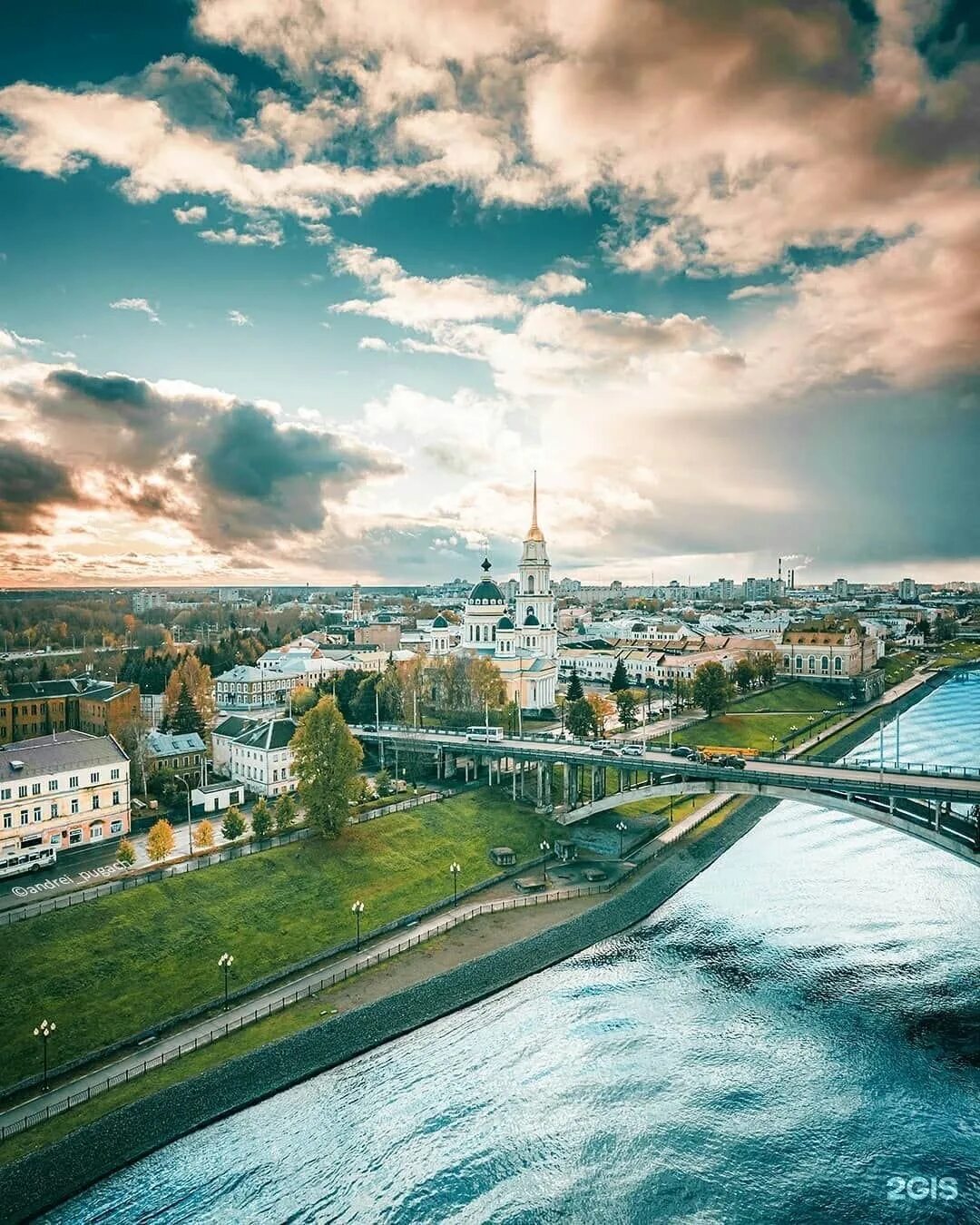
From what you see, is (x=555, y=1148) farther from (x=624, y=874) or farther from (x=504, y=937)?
(x=624, y=874)

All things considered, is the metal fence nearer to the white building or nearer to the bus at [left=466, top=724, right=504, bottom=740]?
the bus at [left=466, top=724, right=504, bottom=740]

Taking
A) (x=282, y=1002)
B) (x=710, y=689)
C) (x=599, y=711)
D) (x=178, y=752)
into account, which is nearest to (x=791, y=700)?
(x=710, y=689)

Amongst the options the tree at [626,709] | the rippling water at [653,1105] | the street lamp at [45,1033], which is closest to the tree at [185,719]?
the street lamp at [45,1033]

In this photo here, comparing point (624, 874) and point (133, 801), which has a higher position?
point (133, 801)

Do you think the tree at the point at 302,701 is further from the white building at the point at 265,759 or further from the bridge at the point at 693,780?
the white building at the point at 265,759

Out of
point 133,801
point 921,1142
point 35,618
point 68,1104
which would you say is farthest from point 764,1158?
point 35,618
